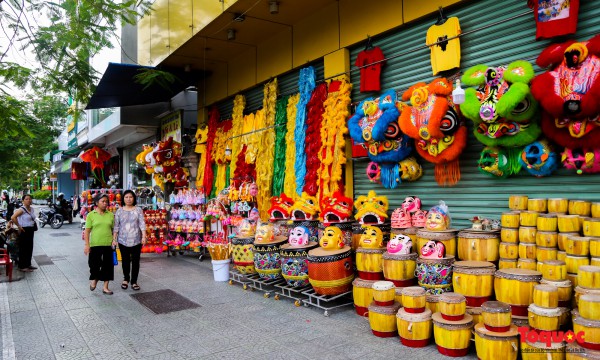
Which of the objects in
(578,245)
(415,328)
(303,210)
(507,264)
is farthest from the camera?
(303,210)

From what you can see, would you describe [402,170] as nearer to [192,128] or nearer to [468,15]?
[468,15]

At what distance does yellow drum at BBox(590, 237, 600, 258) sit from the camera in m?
3.71

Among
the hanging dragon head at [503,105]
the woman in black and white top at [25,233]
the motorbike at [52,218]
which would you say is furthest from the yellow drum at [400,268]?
the motorbike at [52,218]

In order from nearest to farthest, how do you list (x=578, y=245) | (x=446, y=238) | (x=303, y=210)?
(x=578, y=245), (x=446, y=238), (x=303, y=210)

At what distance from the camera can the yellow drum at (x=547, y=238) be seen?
4094mm

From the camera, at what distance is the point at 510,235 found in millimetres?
4406

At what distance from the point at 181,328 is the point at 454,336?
10.3 feet

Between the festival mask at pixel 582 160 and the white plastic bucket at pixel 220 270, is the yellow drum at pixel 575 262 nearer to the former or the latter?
the festival mask at pixel 582 160

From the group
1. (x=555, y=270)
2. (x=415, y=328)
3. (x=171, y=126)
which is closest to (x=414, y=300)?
(x=415, y=328)

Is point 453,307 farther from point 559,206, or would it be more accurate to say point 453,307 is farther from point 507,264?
point 559,206

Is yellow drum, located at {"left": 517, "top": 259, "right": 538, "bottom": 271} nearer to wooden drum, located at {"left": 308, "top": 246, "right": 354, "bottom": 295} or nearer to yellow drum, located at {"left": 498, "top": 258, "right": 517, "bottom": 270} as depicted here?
yellow drum, located at {"left": 498, "top": 258, "right": 517, "bottom": 270}

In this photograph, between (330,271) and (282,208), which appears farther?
(282,208)

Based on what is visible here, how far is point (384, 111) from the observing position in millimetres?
5840

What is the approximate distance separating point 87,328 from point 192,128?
8106 mm
